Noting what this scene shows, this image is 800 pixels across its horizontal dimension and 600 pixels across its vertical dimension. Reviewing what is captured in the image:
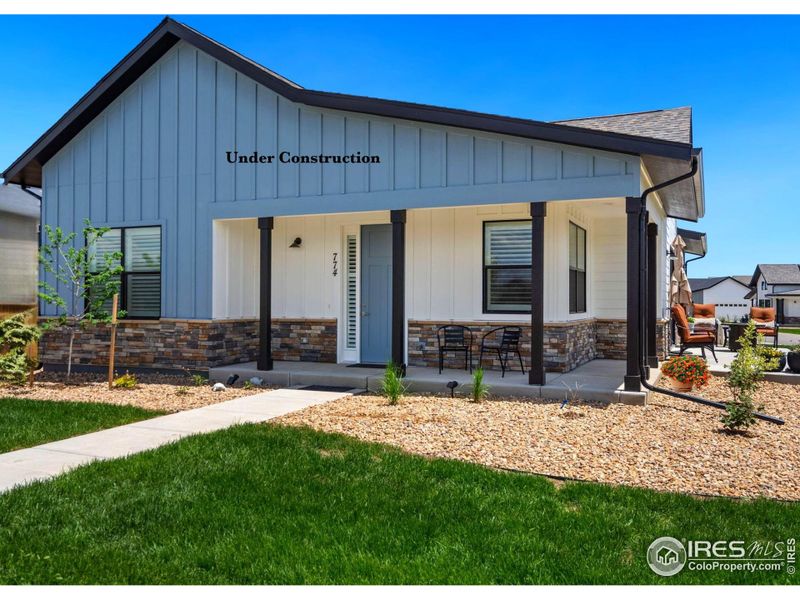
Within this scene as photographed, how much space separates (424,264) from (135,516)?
271 inches

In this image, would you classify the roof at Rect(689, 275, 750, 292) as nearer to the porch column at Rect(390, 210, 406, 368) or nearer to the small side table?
the small side table

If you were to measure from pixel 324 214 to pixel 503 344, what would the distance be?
3402 millimetres

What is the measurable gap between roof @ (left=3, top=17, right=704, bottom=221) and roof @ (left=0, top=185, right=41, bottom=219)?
9.65 feet

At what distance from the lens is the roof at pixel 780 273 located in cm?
4834

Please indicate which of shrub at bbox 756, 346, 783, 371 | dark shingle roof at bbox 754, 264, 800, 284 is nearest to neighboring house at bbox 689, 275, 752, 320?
dark shingle roof at bbox 754, 264, 800, 284

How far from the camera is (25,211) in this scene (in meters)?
14.8

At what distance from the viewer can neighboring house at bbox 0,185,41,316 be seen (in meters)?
14.2

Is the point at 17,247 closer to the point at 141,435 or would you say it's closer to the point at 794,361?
the point at 141,435

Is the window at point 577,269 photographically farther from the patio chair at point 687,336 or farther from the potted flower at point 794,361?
the potted flower at point 794,361

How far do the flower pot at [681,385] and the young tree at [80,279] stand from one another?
846 cm

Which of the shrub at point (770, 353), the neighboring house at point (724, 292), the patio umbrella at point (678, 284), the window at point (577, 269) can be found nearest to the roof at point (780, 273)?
the neighboring house at point (724, 292)
